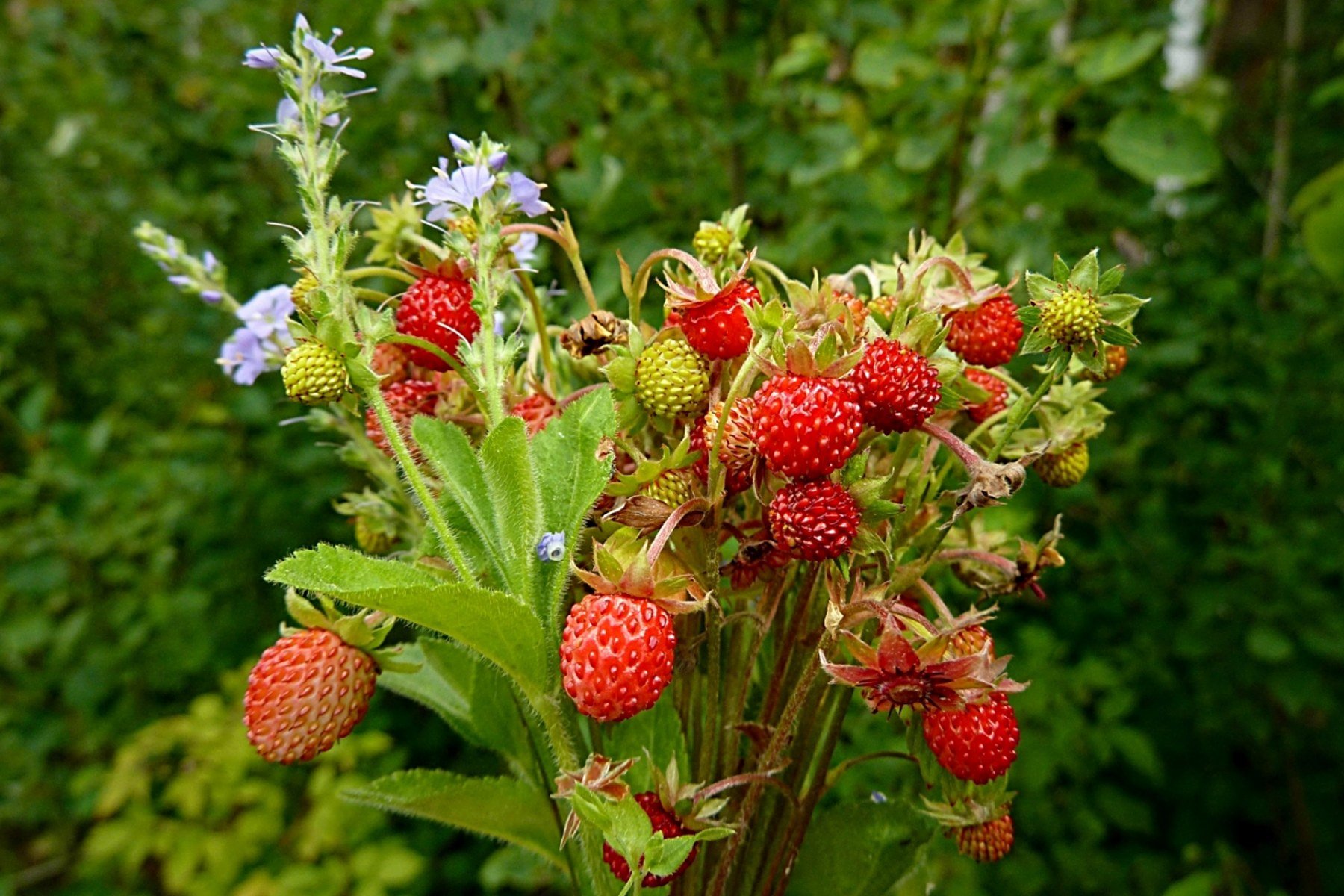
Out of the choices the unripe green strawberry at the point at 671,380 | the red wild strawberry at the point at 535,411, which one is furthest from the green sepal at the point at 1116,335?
the red wild strawberry at the point at 535,411

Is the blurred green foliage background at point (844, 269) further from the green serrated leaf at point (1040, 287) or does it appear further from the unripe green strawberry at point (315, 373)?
the unripe green strawberry at point (315, 373)

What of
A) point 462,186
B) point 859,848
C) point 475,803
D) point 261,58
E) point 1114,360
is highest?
point 261,58

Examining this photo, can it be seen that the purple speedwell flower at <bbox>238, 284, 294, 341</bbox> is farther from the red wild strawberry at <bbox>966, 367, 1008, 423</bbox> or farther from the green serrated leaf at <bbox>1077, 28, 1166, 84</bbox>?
the green serrated leaf at <bbox>1077, 28, 1166, 84</bbox>

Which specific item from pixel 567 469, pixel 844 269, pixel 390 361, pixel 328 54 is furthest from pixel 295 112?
pixel 844 269

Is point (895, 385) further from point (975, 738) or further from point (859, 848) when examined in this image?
point (859, 848)

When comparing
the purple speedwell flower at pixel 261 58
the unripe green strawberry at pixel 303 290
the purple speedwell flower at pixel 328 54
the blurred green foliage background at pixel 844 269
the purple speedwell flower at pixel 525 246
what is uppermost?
the purple speedwell flower at pixel 261 58

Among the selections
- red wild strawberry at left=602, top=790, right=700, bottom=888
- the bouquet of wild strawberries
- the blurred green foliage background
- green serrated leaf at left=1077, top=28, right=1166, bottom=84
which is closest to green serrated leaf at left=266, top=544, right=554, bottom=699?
the bouquet of wild strawberries
